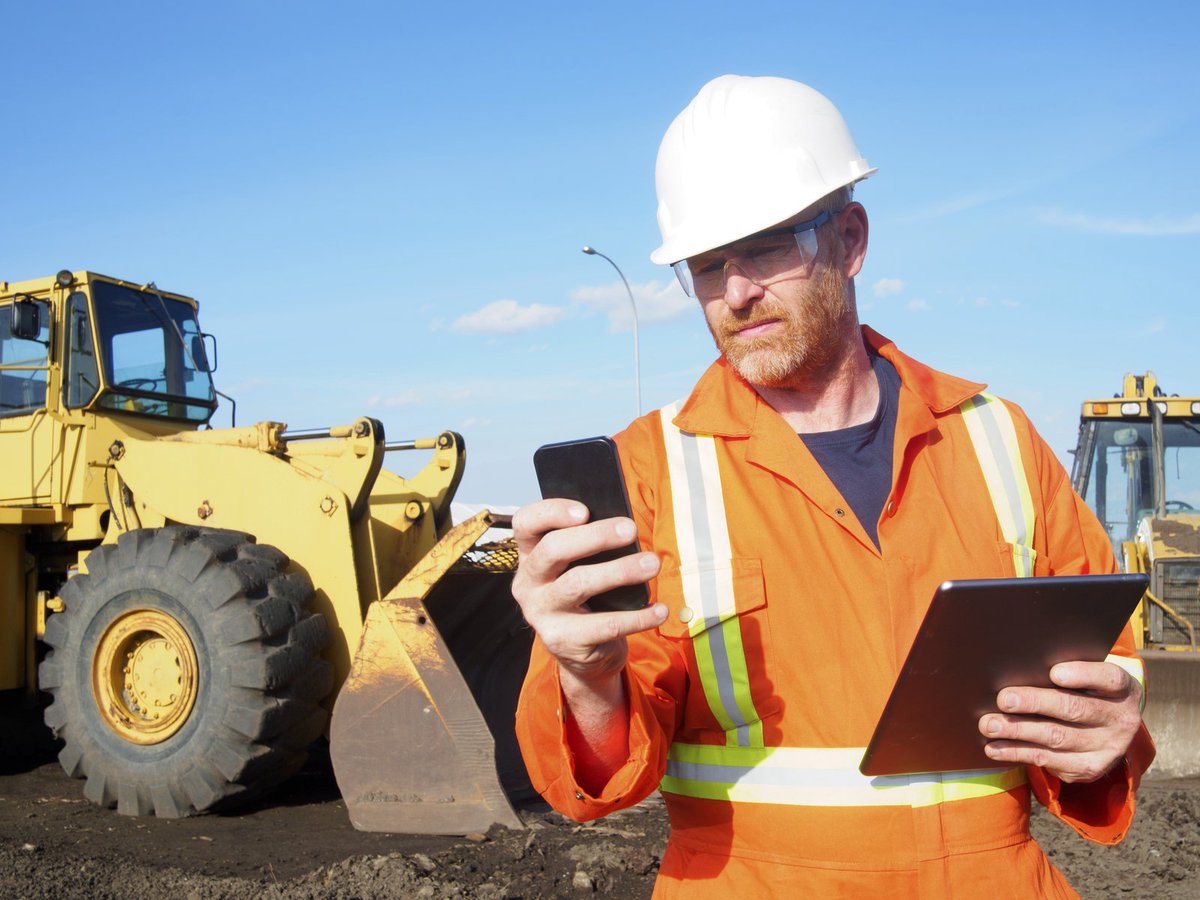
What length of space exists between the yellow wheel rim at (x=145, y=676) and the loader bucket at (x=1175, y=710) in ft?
19.1

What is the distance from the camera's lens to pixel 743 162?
2.16 m

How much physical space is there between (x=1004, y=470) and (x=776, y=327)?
18.5 inches

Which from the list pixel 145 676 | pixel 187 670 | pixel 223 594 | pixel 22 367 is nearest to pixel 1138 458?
pixel 223 594

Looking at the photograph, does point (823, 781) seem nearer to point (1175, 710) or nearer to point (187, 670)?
point (187, 670)

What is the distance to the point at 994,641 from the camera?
1584 mm

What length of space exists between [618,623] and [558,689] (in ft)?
0.84

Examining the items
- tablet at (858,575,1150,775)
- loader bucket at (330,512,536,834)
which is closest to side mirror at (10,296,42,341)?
loader bucket at (330,512,536,834)

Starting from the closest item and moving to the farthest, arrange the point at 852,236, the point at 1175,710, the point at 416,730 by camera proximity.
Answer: the point at 852,236
the point at 416,730
the point at 1175,710

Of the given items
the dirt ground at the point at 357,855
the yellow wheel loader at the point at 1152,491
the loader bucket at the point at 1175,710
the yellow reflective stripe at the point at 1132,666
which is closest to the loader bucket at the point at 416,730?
the dirt ground at the point at 357,855

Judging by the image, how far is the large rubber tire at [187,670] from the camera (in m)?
6.00

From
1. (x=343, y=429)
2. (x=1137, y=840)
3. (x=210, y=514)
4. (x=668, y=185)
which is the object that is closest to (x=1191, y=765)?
(x=1137, y=840)

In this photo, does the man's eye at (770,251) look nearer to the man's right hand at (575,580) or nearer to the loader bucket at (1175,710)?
the man's right hand at (575,580)

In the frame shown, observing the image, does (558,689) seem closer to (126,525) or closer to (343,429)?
(343,429)

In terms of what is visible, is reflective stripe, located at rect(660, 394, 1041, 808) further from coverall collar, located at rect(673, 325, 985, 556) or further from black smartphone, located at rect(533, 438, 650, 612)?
black smartphone, located at rect(533, 438, 650, 612)
